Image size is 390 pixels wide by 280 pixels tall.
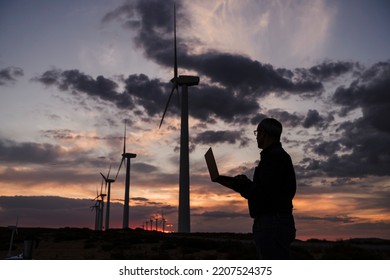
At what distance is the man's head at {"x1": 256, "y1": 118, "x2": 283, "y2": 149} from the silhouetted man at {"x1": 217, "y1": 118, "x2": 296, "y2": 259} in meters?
0.17

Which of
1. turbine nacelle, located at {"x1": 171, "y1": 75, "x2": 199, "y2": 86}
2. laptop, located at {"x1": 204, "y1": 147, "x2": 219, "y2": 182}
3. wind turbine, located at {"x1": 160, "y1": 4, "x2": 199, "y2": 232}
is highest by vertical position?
turbine nacelle, located at {"x1": 171, "y1": 75, "x2": 199, "y2": 86}

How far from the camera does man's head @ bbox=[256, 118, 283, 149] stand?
17.5ft

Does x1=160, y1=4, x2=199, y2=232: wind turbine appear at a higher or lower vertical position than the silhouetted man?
higher

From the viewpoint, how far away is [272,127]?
5359mm

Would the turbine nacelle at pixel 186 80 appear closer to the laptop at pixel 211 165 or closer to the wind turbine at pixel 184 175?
the wind turbine at pixel 184 175

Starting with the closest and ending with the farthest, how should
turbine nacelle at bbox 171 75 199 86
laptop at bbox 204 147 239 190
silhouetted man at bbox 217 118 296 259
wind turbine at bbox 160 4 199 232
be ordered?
silhouetted man at bbox 217 118 296 259, laptop at bbox 204 147 239 190, wind turbine at bbox 160 4 199 232, turbine nacelle at bbox 171 75 199 86

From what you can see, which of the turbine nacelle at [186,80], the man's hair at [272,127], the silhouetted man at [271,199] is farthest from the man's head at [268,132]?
the turbine nacelle at [186,80]

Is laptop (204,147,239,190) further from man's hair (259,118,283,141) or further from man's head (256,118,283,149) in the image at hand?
man's hair (259,118,283,141)

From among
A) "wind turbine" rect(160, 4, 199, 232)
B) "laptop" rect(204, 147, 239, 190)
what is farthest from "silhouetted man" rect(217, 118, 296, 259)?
"wind turbine" rect(160, 4, 199, 232)

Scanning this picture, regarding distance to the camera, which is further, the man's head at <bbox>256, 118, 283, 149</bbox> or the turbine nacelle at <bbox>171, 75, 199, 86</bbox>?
the turbine nacelle at <bbox>171, 75, 199, 86</bbox>

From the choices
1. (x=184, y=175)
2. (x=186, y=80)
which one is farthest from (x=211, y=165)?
(x=186, y=80)
